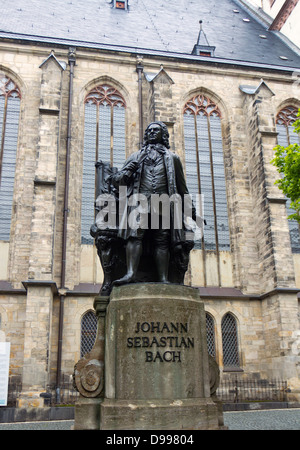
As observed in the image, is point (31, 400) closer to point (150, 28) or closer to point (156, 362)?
point (156, 362)

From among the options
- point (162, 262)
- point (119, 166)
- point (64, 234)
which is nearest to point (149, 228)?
point (162, 262)

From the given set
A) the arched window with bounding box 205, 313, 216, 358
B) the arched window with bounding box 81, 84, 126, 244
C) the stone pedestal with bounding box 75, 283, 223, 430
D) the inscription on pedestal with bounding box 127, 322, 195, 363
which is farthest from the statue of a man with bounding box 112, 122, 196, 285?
the arched window with bounding box 81, 84, 126, 244

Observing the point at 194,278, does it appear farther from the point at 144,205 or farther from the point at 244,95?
the point at 144,205

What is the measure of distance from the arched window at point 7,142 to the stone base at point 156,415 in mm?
12600

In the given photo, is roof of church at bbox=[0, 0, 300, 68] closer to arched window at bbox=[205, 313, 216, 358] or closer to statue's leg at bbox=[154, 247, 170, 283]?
arched window at bbox=[205, 313, 216, 358]

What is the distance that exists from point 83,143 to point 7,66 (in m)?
4.42

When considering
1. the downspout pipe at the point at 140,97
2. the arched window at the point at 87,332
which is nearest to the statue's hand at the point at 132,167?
the arched window at the point at 87,332

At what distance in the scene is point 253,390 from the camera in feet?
49.2

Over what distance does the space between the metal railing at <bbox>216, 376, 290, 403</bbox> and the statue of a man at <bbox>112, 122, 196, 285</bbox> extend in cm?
1072

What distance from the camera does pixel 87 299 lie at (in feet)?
49.6

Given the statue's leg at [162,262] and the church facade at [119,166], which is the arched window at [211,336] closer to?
the church facade at [119,166]

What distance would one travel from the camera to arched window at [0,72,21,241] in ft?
52.2

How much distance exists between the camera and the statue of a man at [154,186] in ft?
16.1

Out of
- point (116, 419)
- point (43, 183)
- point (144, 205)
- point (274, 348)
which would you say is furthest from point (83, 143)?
point (116, 419)
